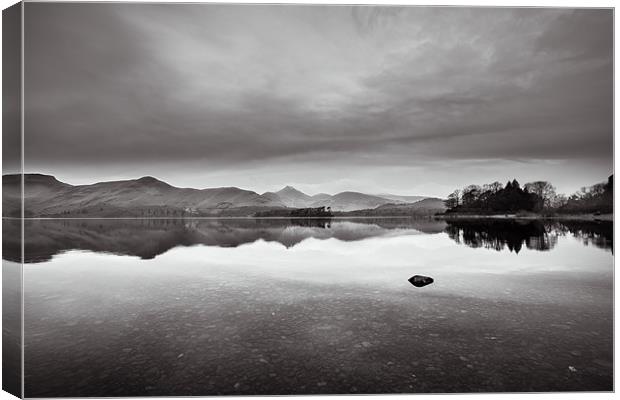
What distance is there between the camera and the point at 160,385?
4160 millimetres

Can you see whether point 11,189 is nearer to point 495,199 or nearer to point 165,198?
point 495,199

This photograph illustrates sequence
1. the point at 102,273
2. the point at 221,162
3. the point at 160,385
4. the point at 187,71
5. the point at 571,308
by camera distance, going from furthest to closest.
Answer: the point at 221,162
the point at 102,273
the point at 187,71
the point at 571,308
the point at 160,385

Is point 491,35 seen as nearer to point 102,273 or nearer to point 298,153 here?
point 298,153

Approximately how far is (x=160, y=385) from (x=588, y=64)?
8505 millimetres

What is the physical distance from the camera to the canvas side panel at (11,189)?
4.88 m

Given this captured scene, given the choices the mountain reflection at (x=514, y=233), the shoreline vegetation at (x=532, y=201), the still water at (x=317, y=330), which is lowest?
the still water at (x=317, y=330)

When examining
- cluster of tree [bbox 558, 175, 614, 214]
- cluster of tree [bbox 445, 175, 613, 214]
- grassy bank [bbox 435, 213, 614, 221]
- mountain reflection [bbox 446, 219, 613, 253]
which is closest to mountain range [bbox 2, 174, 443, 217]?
cluster of tree [bbox 445, 175, 613, 214]

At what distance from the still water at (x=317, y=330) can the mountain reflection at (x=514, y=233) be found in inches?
108

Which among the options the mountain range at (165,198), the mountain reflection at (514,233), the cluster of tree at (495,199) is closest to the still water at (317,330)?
the cluster of tree at (495,199)

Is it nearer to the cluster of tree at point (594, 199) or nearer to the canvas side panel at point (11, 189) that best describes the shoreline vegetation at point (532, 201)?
the cluster of tree at point (594, 199)

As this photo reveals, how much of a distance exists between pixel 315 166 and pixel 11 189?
7.67 m

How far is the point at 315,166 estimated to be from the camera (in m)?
11.2

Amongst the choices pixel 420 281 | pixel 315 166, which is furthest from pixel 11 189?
pixel 420 281

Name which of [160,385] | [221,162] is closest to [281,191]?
[221,162]
